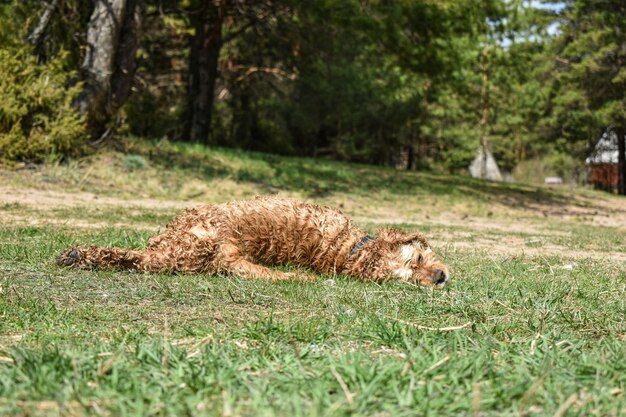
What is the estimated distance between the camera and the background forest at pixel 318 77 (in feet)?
49.4

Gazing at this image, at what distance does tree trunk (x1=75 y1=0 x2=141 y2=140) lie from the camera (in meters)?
15.1

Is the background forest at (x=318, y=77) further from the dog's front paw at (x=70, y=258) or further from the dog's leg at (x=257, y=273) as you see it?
the dog's leg at (x=257, y=273)

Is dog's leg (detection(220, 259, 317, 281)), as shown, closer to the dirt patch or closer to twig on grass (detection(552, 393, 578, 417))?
twig on grass (detection(552, 393, 578, 417))

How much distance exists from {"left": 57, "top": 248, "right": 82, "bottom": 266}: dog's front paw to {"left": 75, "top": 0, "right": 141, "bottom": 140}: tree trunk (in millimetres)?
10436

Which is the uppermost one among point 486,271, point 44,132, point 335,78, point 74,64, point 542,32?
point 542,32

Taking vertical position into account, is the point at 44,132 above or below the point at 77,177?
above

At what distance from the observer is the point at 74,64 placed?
54.5ft

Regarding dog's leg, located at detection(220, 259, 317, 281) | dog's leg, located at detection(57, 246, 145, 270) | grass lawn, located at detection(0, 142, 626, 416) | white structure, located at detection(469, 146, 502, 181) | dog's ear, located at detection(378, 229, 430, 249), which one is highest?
white structure, located at detection(469, 146, 502, 181)

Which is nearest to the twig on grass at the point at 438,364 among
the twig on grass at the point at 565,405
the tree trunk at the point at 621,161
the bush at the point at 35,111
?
the twig on grass at the point at 565,405

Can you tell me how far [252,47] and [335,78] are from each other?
544 cm

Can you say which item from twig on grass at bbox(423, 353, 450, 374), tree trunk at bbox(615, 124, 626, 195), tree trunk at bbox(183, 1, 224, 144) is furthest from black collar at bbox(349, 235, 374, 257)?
tree trunk at bbox(615, 124, 626, 195)

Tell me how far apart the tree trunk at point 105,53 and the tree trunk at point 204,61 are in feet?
17.0

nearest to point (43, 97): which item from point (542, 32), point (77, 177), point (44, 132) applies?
point (44, 132)

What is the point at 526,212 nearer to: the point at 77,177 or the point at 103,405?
the point at 77,177
